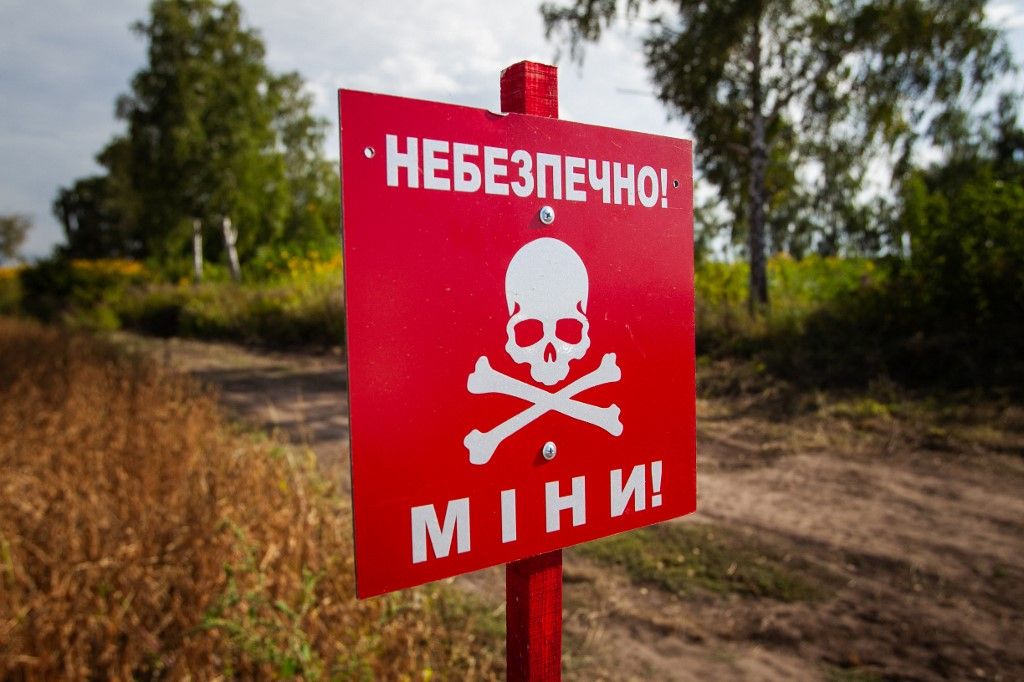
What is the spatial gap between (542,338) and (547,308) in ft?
0.16

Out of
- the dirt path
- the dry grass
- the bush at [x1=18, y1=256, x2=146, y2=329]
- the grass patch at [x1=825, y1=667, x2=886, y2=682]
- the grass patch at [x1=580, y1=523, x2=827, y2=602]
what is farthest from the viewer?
the bush at [x1=18, y1=256, x2=146, y2=329]

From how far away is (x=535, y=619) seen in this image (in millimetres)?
1209

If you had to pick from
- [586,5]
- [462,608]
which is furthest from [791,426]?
[586,5]

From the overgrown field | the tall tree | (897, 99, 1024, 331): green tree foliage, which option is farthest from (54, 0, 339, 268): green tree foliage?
(897, 99, 1024, 331): green tree foliage

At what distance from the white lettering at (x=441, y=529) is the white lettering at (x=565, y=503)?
0.49 feet

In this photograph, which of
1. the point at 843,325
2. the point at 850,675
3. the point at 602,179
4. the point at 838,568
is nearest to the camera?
the point at 602,179

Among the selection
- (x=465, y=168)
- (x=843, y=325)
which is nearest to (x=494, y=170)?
(x=465, y=168)

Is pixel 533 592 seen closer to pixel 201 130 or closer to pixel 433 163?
pixel 433 163

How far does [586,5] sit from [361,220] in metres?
9.34

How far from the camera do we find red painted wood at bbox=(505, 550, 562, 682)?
1198 millimetres

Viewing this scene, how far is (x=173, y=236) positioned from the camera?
2266 centimetres

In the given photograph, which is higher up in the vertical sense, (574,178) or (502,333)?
(574,178)

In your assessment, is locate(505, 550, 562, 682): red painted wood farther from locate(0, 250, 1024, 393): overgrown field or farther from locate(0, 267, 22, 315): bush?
locate(0, 267, 22, 315): bush

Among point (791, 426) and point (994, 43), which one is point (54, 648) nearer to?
point (791, 426)
